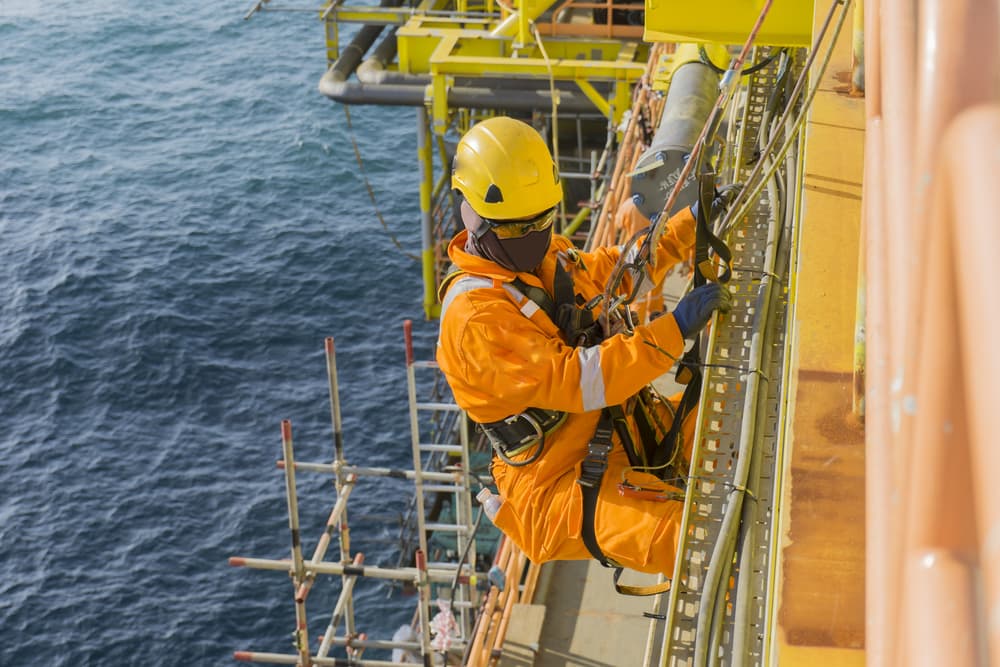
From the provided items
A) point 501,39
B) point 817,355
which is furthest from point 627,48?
point 817,355

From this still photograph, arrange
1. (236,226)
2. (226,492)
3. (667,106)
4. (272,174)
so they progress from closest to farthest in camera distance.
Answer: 1. (667,106)
2. (226,492)
3. (236,226)
4. (272,174)

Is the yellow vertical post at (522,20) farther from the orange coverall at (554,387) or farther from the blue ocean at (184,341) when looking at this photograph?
the orange coverall at (554,387)

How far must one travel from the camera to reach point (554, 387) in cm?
461

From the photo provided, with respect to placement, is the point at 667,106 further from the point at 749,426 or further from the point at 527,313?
the point at 749,426

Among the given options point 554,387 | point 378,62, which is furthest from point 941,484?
point 378,62

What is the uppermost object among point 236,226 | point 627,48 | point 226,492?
point 627,48

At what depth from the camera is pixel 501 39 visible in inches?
734

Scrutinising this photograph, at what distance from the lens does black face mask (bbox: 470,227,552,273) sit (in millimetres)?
5035

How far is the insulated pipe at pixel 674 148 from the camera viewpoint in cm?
794

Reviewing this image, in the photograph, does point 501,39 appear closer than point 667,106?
No

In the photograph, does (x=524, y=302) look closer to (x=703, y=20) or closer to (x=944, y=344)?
(x=703, y=20)

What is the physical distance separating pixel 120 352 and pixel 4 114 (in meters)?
14.6

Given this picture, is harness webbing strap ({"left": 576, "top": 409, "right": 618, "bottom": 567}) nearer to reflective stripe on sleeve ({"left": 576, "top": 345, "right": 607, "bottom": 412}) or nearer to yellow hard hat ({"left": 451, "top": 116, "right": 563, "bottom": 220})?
reflective stripe on sleeve ({"left": 576, "top": 345, "right": 607, "bottom": 412})

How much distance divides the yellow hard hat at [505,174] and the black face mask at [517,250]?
9cm
